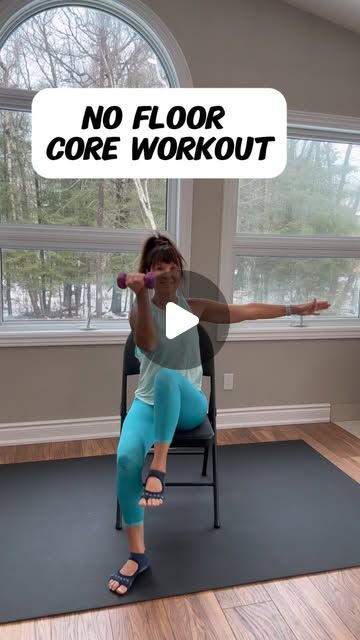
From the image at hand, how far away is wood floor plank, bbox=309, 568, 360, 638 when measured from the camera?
1.42m

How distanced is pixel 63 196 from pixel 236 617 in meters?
2.13

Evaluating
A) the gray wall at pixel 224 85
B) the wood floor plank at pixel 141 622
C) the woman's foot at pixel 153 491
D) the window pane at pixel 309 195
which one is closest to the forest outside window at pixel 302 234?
the window pane at pixel 309 195

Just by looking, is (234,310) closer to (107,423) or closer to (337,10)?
(107,423)

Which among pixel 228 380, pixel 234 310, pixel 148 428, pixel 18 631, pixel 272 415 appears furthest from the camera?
pixel 272 415

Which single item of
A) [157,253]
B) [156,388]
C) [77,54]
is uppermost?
[77,54]

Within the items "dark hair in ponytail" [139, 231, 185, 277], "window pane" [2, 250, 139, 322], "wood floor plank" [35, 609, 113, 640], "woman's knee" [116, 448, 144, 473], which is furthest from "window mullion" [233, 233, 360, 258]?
"wood floor plank" [35, 609, 113, 640]

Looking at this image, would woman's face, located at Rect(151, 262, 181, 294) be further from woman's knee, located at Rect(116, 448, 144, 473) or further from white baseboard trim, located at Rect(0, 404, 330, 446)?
white baseboard trim, located at Rect(0, 404, 330, 446)

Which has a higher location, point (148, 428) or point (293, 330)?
point (293, 330)

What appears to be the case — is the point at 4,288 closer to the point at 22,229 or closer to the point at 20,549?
the point at 22,229

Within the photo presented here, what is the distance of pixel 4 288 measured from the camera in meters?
2.58

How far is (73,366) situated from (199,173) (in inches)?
50.9

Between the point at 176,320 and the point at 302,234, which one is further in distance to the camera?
the point at 302,234

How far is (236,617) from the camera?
1.42 metres

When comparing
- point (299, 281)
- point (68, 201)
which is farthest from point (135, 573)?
point (299, 281)
